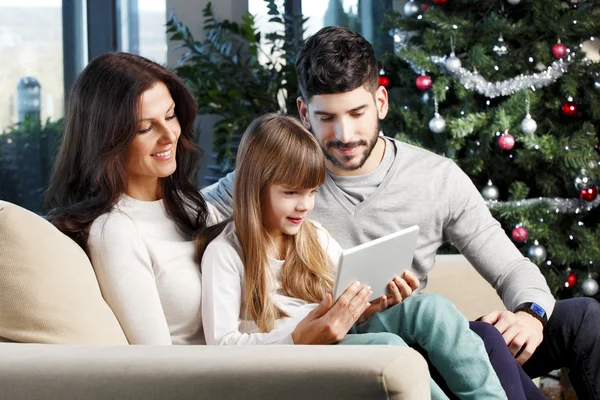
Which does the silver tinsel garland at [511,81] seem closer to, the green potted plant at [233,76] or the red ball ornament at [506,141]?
the red ball ornament at [506,141]

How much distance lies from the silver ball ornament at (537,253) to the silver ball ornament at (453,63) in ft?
2.48

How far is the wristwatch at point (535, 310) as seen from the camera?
2.15 meters

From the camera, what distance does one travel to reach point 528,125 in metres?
3.59

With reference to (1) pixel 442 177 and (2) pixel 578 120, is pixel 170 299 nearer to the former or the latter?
(1) pixel 442 177

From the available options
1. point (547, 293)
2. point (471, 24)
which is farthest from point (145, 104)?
point (471, 24)

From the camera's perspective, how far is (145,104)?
6.04 ft

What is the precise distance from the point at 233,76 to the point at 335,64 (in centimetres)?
204

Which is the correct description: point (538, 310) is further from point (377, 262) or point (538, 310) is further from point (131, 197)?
point (131, 197)

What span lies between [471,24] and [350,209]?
166cm

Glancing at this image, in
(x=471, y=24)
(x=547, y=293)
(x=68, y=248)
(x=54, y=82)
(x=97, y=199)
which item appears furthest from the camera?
(x=54, y=82)

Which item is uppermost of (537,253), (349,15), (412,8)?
(412,8)

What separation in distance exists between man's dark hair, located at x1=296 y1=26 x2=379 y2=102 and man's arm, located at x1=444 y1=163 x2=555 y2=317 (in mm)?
349

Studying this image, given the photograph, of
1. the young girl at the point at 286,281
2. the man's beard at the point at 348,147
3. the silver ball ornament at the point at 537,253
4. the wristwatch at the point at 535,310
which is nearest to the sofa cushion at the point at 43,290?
the young girl at the point at 286,281

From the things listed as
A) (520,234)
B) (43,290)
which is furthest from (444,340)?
(520,234)
